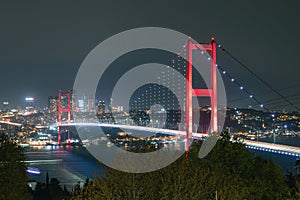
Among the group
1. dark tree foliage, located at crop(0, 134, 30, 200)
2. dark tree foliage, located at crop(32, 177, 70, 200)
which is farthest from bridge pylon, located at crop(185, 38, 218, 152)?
dark tree foliage, located at crop(0, 134, 30, 200)

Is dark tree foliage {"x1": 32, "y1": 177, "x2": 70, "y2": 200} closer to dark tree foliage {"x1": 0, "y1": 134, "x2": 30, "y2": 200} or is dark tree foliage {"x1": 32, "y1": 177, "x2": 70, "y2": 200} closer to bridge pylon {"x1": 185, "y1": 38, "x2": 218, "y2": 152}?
dark tree foliage {"x1": 0, "y1": 134, "x2": 30, "y2": 200}

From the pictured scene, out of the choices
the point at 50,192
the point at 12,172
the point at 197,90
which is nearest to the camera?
the point at 12,172

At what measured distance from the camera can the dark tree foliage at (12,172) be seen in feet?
25.0

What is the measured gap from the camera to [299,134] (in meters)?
19.3

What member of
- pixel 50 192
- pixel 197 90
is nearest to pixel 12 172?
pixel 50 192

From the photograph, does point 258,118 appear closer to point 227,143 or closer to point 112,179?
point 227,143

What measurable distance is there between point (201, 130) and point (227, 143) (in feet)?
27.0

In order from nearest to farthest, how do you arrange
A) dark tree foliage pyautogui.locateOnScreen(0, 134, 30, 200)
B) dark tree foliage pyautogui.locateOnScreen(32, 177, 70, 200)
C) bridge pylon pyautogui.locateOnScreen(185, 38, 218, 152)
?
dark tree foliage pyautogui.locateOnScreen(0, 134, 30, 200), dark tree foliage pyautogui.locateOnScreen(32, 177, 70, 200), bridge pylon pyautogui.locateOnScreen(185, 38, 218, 152)

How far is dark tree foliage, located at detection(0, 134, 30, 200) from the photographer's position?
7.61m

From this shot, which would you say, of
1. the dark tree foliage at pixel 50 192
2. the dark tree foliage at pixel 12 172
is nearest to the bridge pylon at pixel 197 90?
the dark tree foliage at pixel 50 192

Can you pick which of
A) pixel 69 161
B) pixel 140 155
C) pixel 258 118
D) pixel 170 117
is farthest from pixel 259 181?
pixel 69 161

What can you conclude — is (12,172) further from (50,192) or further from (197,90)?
(197,90)

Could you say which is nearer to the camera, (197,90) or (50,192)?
(50,192)

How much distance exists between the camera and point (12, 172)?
7988 millimetres
